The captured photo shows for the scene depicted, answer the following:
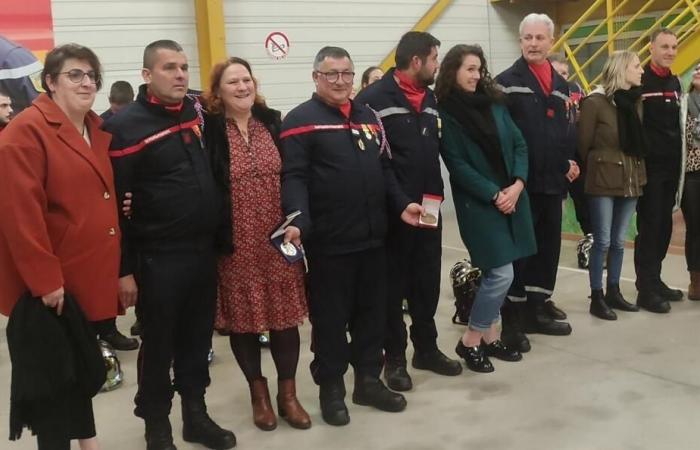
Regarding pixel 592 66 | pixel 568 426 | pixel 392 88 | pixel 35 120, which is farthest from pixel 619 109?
pixel 592 66

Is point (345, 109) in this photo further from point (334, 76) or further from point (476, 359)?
point (476, 359)

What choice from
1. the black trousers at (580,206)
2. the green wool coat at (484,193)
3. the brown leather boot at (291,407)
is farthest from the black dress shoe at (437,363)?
the black trousers at (580,206)

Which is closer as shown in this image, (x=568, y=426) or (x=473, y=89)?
(x=568, y=426)

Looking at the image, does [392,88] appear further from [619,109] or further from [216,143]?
[619,109]

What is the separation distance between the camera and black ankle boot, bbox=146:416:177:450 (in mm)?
2713

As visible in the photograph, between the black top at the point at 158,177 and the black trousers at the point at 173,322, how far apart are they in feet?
0.22

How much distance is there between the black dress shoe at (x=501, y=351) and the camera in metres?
3.63

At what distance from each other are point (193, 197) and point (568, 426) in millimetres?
1716

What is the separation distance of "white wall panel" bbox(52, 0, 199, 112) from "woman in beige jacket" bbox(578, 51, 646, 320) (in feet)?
13.3

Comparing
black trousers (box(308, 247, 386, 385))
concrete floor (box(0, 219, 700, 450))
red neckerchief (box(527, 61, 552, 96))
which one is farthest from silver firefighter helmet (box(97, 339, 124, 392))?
red neckerchief (box(527, 61, 552, 96))

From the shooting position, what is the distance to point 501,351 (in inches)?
144

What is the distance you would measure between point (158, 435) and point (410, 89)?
5.82 ft

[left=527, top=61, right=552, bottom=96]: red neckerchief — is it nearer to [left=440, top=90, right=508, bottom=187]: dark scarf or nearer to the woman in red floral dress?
[left=440, top=90, right=508, bottom=187]: dark scarf

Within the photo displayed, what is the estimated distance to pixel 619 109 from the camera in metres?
4.02
